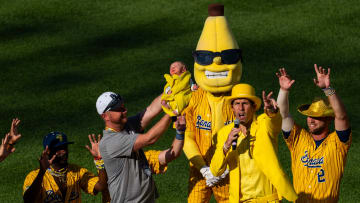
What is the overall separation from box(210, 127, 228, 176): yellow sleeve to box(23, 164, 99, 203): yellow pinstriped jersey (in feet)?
5.72

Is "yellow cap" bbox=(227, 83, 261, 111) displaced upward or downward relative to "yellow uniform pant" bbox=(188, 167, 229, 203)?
upward

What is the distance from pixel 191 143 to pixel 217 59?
1.12 metres

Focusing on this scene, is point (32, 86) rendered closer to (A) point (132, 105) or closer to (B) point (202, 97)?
(A) point (132, 105)

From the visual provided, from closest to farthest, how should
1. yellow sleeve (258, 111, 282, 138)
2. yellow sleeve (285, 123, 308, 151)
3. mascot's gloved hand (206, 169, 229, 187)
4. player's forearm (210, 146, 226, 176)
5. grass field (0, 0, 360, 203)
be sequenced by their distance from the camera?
yellow sleeve (258, 111, 282, 138) < player's forearm (210, 146, 226, 176) < yellow sleeve (285, 123, 308, 151) < mascot's gloved hand (206, 169, 229, 187) < grass field (0, 0, 360, 203)

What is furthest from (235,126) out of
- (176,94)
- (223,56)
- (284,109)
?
(223,56)

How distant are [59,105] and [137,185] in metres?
7.89

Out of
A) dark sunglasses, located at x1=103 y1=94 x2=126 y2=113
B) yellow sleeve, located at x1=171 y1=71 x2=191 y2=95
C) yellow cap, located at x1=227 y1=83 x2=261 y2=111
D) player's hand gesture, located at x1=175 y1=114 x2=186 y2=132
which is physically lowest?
player's hand gesture, located at x1=175 y1=114 x2=186 y2=132

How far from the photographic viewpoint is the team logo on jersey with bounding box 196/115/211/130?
1112 cm

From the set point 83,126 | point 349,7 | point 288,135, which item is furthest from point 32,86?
point 288,135

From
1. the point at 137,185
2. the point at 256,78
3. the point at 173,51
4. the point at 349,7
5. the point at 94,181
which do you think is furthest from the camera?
the point at 349,7

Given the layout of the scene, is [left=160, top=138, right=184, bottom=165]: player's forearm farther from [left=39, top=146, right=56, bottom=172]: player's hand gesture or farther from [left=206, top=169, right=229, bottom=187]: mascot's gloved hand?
[left=39, top=146, right=56, bottom=172]: player's hand gesture

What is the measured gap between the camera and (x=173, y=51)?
66.2 feet

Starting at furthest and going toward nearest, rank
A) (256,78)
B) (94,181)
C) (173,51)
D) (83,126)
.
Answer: (173,51) → (256,78) → (83,126) → (94,181)

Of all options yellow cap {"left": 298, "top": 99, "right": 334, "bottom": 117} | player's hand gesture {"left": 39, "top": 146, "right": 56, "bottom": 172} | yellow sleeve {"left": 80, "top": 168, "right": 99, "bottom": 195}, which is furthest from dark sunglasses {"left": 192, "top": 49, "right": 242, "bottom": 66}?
player's hand gesture {"left": 39, "top": 146, "right": 56, "bottom": 172}
